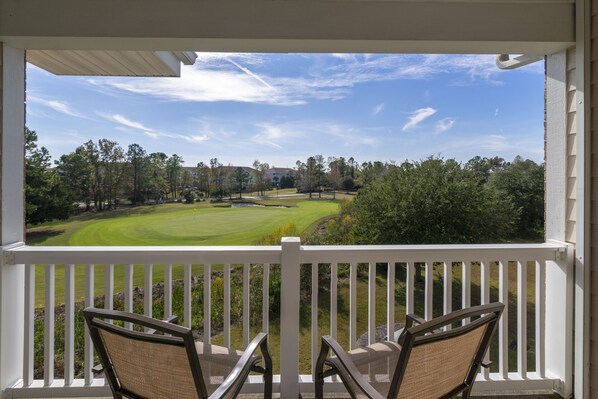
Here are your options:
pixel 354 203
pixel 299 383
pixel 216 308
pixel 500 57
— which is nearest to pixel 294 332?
pixel 299 383

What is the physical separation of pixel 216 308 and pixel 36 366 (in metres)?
1.48

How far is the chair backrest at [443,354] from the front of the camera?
1.21m

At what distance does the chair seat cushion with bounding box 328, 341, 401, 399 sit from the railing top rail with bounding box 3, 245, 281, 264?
76cm

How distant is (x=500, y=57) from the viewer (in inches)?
109

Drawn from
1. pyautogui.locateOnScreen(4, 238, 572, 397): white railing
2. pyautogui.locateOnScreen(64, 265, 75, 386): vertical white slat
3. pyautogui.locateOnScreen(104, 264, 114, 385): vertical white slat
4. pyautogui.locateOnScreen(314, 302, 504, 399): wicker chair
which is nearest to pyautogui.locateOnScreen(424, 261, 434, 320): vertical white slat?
pyautogui.locateOnScreen(4, 238, 572, 397): white railing

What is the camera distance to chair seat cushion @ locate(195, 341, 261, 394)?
166 centimetres

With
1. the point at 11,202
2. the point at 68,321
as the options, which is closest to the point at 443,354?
the point at 68,321

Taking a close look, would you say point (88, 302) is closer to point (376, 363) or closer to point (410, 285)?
point (376, 363)

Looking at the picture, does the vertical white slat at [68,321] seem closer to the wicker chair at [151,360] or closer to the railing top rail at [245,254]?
the railing top rail at [245,254]

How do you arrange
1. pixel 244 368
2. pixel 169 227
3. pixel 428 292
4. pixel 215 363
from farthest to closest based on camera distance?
pixel 169 227, pixel 428 292, pixel 215 363, pixel 244 368

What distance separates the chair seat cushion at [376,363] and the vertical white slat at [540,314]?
1.13 metres

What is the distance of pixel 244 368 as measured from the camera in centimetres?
145

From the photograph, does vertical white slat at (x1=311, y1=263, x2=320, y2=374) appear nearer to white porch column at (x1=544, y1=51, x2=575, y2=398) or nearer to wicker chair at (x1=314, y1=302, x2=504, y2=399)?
wicker chair at (x1=314, y1=302, x2=504, y2=399)

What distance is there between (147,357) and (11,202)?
1625 mm
